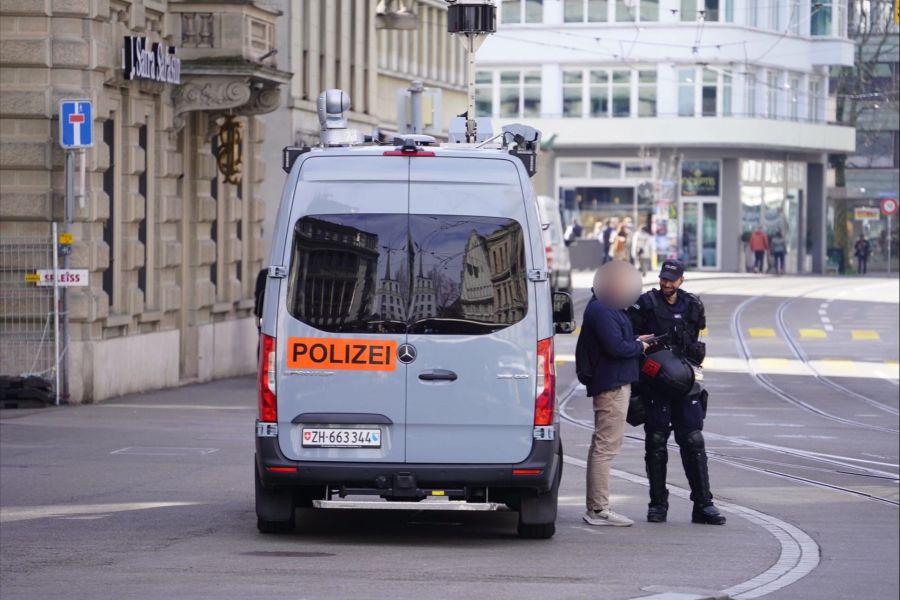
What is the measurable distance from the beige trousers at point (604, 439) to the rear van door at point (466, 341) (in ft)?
4.52

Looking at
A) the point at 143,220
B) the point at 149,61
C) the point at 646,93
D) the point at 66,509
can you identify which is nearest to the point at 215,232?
the point at 143,220

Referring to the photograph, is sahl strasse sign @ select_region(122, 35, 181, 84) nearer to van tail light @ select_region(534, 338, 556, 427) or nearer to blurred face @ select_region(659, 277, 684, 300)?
blurred face @ select_region(659, 277, 684, 300)

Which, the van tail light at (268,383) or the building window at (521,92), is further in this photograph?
the building window at (521,92)

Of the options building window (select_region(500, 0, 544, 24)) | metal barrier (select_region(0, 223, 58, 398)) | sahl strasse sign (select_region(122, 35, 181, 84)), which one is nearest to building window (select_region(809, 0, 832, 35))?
building window (select_region(500, 0, 544, 24))

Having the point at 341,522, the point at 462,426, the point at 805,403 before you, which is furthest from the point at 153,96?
the point at 462,426

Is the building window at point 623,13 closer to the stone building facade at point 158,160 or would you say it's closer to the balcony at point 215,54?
the stone building facade at point 158,160

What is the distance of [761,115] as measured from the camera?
70.5 metres

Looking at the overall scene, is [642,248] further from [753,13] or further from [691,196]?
[691,196]

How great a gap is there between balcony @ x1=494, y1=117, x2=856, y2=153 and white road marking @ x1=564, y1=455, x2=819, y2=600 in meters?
56.1

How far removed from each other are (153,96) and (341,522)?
1231cm

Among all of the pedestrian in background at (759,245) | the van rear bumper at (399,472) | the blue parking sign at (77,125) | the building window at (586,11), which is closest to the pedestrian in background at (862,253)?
the pedestrian in background at (759,245)

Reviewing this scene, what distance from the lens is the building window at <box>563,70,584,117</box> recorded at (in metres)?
71.8

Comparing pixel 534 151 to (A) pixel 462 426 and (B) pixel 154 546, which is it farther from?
(B) pixel 154 546

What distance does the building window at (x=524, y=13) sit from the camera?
70125mm
